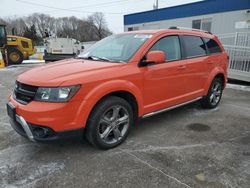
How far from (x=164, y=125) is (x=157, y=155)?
3.91 feet

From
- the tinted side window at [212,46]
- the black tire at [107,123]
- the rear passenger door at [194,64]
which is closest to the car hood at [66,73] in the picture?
the black tire at [107,123]

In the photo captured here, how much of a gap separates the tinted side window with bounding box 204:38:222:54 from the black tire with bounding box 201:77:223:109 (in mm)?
640

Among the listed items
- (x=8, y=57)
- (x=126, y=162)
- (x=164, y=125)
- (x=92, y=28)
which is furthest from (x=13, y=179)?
(x=92, y=28)

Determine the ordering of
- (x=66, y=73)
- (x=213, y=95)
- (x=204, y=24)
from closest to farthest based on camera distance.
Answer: (x=66, y=73) → (x=213, y=95) → (x=204, y=24)

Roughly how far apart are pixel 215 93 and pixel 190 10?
1223 centimetres

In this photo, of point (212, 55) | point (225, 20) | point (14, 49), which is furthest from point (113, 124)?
point (14, 49)

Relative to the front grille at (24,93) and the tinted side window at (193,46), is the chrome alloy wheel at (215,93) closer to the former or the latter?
the tinted side window at (193,46)

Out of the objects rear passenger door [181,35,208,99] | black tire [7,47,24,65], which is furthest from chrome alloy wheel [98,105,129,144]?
black tire [7,47,24,65]

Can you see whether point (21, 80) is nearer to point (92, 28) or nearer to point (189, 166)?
point (189, 166)

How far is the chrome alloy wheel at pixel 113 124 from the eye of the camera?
3188 millimetres

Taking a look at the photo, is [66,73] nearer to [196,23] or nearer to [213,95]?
[213,95]

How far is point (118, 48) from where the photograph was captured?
12.7 ft

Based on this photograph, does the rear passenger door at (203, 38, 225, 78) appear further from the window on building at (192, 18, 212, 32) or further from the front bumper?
the window on building at (192, 18, 212, 32)

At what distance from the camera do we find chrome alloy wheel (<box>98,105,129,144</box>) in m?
3.19
